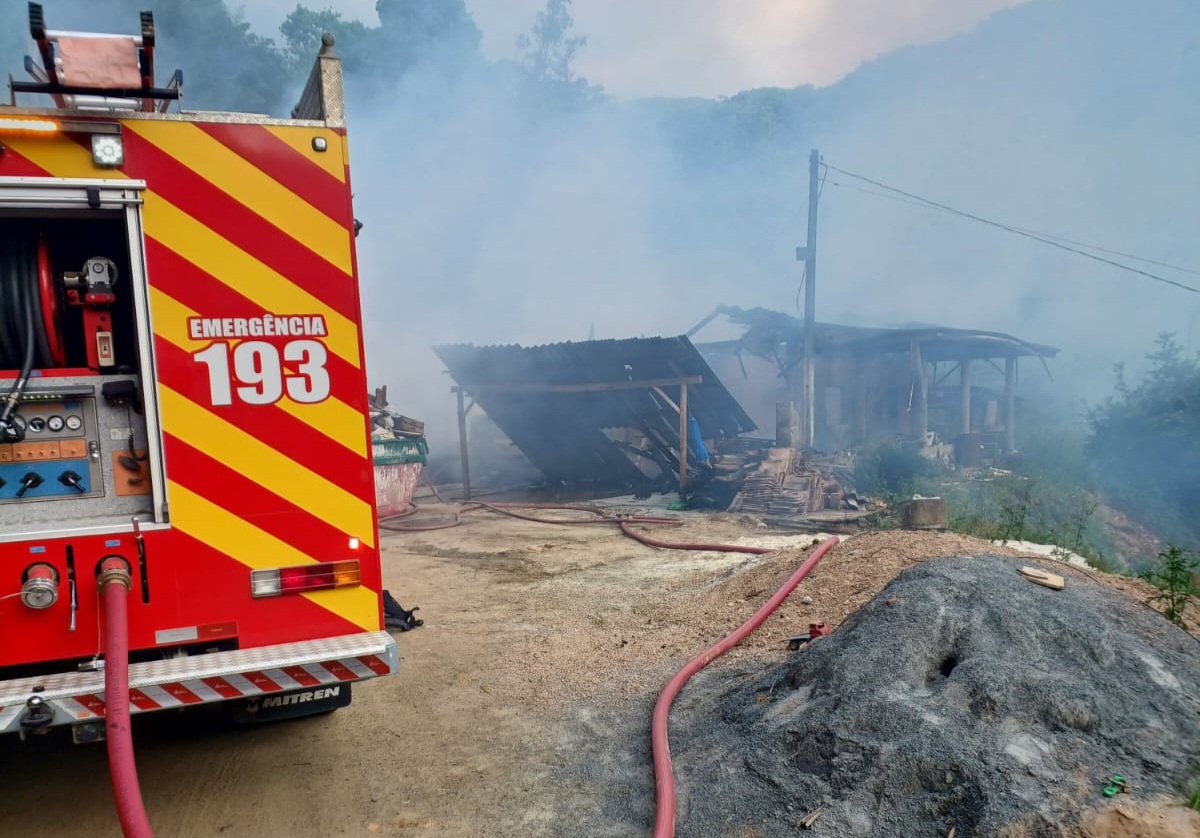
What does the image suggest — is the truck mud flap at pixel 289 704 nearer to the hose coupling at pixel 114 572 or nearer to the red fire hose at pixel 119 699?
the red fire hose at pixel 119 699

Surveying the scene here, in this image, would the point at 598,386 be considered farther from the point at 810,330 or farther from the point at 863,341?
the point at 863,341

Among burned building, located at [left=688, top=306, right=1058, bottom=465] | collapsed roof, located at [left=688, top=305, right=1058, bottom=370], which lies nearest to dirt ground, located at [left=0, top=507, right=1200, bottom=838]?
burned building, located at [left=688, top=306, right=1058, bottom=465]

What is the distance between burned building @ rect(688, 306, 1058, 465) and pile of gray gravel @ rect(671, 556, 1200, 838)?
1477 cm

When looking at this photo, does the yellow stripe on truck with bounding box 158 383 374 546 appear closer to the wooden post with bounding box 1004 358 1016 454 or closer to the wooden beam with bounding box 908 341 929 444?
the wooden beam with bounding box 908 341 929 444

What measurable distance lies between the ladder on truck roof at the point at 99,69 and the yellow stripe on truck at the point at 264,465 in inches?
43.5

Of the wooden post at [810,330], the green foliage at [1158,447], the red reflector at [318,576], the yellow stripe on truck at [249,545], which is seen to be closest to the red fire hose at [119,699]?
the yellow stripe on truck at [249,545]

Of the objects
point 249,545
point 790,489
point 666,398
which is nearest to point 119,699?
point 249,545

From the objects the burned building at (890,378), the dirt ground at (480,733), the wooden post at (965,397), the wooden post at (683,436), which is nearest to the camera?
the dirt ground at (480,733)

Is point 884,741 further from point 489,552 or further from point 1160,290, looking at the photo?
point 1160,290

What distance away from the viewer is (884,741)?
3.08 m

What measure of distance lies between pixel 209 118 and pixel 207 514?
63.1 inches

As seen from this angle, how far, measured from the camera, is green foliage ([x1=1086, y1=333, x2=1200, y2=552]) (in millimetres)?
13719

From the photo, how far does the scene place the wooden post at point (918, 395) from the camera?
61.7 feet

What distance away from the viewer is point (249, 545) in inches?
121
